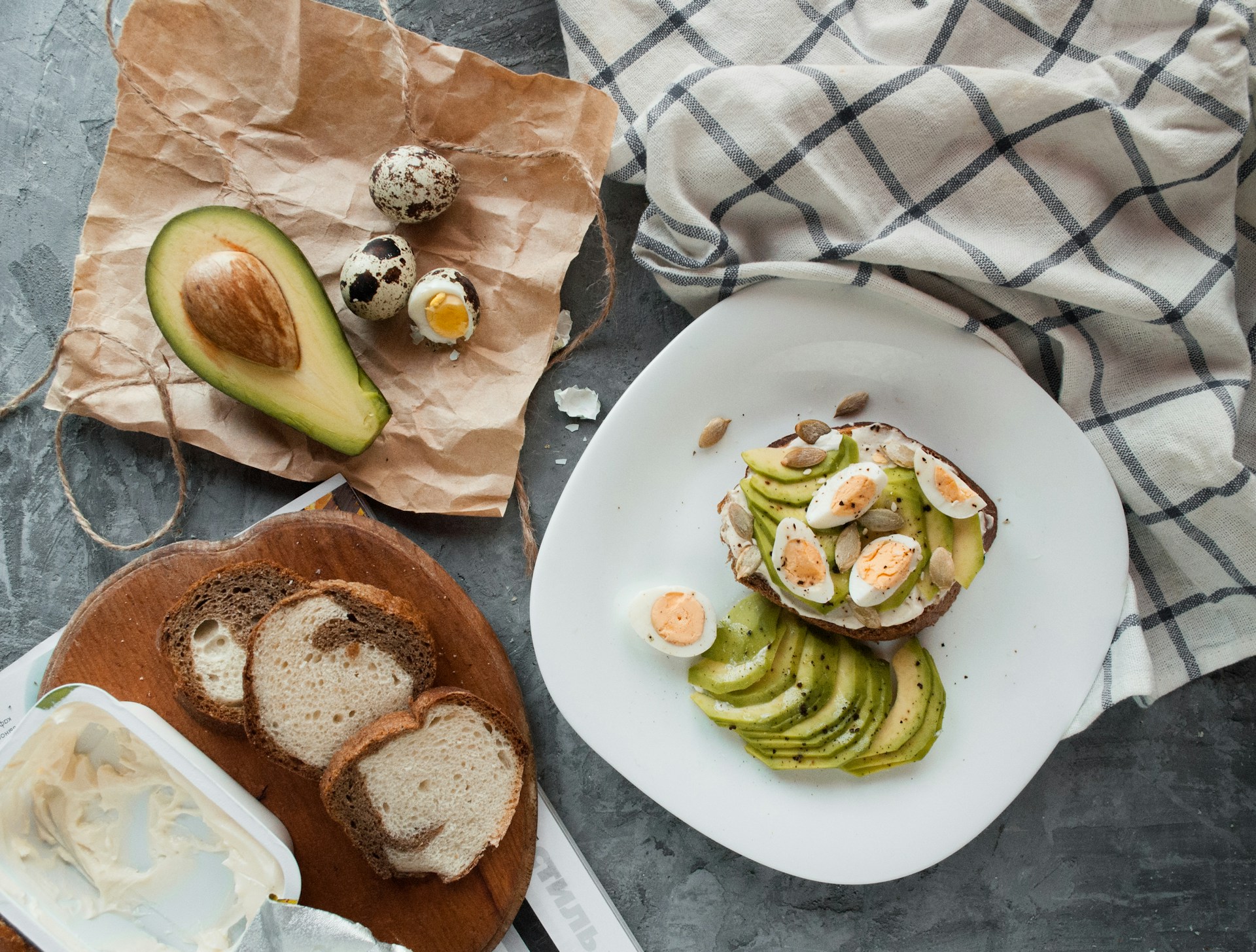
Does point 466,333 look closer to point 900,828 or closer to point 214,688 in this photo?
point 214,688

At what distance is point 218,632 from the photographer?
166 centimetres

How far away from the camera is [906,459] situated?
A: 5.24 feet

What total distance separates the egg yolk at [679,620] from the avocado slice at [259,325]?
2.32 ft

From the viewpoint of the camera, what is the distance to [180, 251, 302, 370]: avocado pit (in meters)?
1.52

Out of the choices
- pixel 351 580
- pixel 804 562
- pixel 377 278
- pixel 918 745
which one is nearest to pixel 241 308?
pixel 377 278

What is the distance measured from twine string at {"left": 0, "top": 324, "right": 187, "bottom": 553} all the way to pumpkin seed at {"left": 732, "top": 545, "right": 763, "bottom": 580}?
1.21 meters

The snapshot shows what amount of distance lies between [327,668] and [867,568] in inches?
43.3

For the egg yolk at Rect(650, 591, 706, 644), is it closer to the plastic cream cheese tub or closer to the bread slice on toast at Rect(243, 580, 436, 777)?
the bread slice on toast at Rect(243, 580, 436, 777)

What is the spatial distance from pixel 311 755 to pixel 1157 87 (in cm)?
213

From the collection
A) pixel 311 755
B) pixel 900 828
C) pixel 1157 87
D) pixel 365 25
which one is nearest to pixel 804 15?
pixel 1157 87

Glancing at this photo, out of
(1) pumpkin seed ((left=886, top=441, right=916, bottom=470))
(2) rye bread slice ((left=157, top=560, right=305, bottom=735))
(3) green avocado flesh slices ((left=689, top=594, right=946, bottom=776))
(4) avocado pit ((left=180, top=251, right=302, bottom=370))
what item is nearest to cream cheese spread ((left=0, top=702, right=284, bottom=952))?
(2) rye bread slice ((left=157, top=560, right=305, bottom=735))

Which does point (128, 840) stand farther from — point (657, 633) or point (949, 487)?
point (949, 487)

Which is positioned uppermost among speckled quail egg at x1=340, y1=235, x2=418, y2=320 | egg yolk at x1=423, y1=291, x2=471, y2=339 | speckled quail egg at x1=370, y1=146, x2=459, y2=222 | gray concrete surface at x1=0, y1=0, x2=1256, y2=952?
speckled quail egg at x1=370, y1=146, x2=459, y2=222

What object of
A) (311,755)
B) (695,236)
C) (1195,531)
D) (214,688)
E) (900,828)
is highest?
(695,236)
